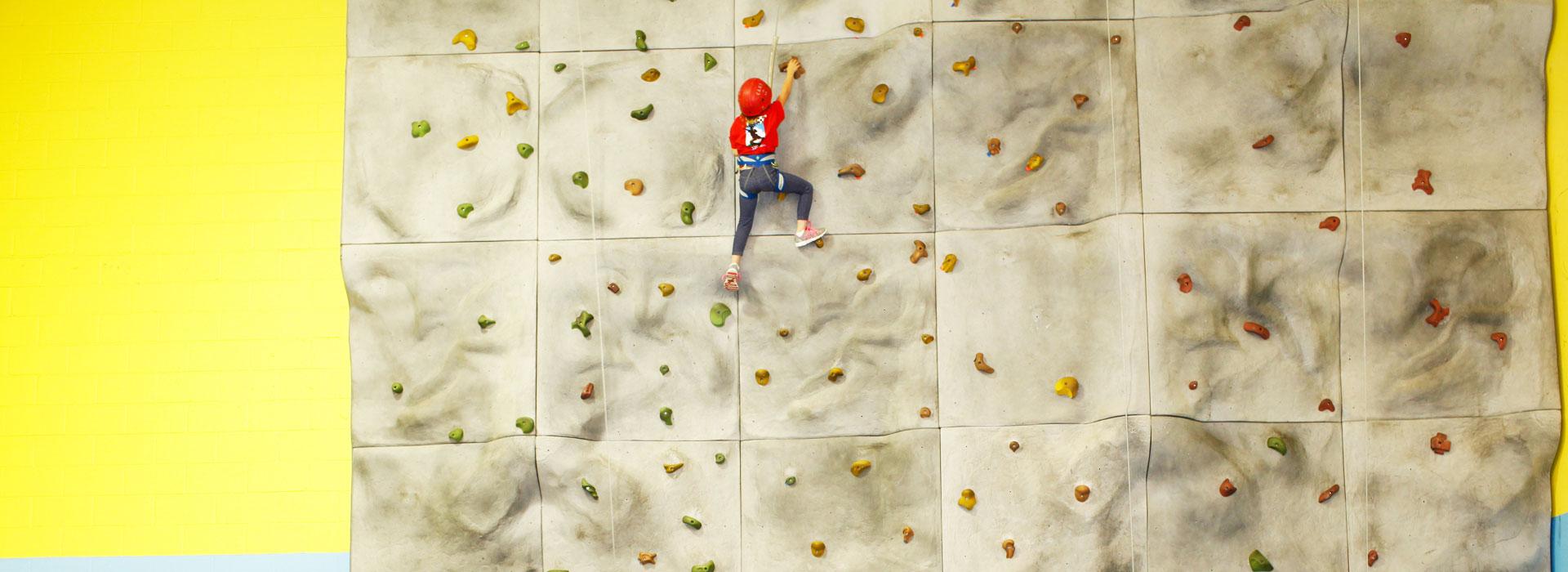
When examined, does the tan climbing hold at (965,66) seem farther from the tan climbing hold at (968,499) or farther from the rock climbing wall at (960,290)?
the tan climbing hold at (968,499)

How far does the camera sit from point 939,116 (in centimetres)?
474

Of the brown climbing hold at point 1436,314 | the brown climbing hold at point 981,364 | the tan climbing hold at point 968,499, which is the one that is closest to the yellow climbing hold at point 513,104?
the brown climbing hold at point 981,364

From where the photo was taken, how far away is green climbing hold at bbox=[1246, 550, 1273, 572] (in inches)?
179

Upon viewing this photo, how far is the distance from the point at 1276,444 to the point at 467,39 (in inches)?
153

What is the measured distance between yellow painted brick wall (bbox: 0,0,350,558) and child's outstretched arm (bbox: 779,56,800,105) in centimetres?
199

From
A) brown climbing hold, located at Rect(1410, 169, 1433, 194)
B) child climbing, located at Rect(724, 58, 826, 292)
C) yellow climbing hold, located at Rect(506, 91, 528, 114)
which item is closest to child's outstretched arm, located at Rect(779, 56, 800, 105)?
child climbing, located at Rect(724, 58, 826, 292)

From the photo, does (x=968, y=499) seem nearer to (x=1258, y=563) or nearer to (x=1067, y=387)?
(x=1067, y=387)

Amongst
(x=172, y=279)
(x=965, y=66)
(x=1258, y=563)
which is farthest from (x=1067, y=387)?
(x=172, y=279)

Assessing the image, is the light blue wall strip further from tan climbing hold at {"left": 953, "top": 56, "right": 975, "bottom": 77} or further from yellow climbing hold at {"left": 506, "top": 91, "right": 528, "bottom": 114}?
tan climbing hold at {"left": 953, "top": 56, "right": 975, "bottom": 77}

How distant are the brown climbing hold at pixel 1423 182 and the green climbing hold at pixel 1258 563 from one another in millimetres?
1671

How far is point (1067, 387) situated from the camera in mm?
4617

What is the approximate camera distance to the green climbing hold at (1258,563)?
455cm

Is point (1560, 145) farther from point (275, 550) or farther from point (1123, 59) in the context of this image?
point (275, 550)

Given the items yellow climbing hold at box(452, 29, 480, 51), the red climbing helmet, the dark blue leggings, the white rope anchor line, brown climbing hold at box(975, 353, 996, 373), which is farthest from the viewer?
yellow climbing hold at box(452, 29, 480, 51)
